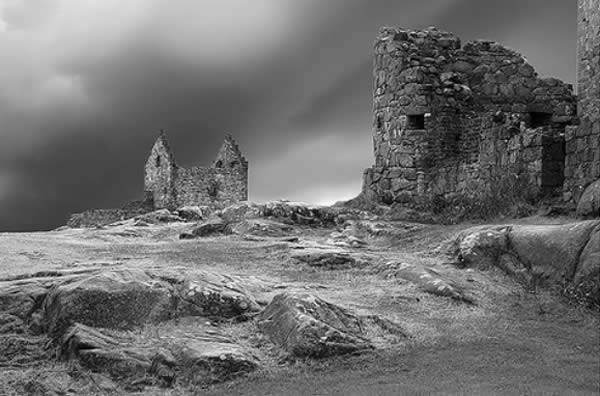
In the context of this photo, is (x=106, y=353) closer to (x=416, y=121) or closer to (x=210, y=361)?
(x=210, y=361)

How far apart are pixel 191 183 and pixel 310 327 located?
35735mm

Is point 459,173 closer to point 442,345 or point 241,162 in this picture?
point 442,345

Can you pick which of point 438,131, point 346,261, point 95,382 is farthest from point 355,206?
point 95,382

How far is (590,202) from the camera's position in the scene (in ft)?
60.2

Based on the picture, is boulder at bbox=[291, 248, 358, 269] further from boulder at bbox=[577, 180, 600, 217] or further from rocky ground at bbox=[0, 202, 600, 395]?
boulder at bbox=[577, 180, 600, 217]

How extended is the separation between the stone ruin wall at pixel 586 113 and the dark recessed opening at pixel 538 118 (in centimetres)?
283

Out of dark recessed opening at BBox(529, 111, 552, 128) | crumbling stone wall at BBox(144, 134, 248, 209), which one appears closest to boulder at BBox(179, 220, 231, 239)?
dark recessed opening at BBox(529, 111, 552, 128)

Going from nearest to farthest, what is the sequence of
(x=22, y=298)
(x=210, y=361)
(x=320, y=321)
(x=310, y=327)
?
(x=210, y=361) < (x=310, y=327) < (x=320, y=321) < (x=22, y=298)

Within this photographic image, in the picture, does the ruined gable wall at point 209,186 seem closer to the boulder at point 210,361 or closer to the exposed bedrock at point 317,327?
the exposed bedrock at point 317,327

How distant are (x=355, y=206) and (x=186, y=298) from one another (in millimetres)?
13759

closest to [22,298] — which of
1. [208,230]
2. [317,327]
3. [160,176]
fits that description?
[317,327]

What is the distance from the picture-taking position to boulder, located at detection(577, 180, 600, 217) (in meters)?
18.2

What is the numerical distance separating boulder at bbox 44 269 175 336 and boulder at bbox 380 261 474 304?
5122mm

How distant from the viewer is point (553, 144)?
2078cm
